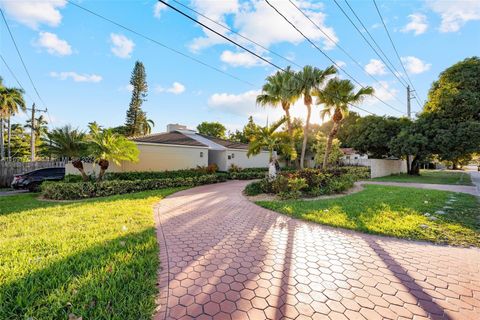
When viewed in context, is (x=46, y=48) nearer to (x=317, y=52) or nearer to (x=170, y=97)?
(x=170, y=97)

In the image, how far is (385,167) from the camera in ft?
66.0

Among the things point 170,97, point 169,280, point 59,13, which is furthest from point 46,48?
point 169,280

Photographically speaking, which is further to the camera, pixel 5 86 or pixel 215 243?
pixel 5 86

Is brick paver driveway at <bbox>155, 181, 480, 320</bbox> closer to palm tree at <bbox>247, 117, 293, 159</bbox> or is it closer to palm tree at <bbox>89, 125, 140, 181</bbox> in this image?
palm tree at <bbox>247, 117, 293, 159</bbox>

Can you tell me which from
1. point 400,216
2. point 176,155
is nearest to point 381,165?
point 400,216

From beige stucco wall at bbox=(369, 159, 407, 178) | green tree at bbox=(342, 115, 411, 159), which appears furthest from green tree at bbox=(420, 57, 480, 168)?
beige stucco wall at bbox=(369, 159, 407, 178)

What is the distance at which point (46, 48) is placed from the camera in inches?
313

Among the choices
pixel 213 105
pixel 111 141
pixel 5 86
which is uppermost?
pixel 5 86

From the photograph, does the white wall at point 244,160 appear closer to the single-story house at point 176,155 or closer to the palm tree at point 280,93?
the single-story house at point 176,155

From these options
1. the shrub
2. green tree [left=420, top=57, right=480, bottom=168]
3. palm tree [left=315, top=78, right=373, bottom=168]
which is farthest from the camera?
green tree [left=420, top=57, right=480, bottom=168]

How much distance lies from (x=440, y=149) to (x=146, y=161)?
2137 centimetres

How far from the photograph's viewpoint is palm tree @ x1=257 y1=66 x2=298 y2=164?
14.2 meters

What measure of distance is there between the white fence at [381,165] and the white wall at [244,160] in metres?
9.45

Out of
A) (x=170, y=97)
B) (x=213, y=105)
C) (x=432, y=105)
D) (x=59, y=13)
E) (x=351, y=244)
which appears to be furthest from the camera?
(x=432, y=105)
